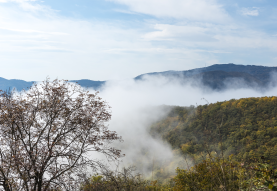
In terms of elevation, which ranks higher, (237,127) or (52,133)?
(52,133)

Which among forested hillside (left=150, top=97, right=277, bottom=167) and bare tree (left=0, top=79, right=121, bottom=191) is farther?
forested hillside (left=150, top=97, right=277, bottom=167)

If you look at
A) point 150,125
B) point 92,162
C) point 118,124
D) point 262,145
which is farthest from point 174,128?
point 92,162

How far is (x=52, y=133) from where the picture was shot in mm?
8164

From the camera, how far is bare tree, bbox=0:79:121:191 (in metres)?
6.71

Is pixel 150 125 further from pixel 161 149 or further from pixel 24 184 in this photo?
pixel 24 184

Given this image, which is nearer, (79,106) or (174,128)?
(79,106)

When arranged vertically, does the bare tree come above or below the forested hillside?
above

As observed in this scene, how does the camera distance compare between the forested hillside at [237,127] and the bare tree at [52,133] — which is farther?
the forested hillside at [237,127]

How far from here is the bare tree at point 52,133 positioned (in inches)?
264

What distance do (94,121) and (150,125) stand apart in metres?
97.9

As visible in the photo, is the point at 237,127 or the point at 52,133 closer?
the point at 52,133

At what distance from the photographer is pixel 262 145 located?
44781 mm

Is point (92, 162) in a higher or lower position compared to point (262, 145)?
higher

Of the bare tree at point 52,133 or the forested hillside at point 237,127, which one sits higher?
the bare tree at point 52,133
